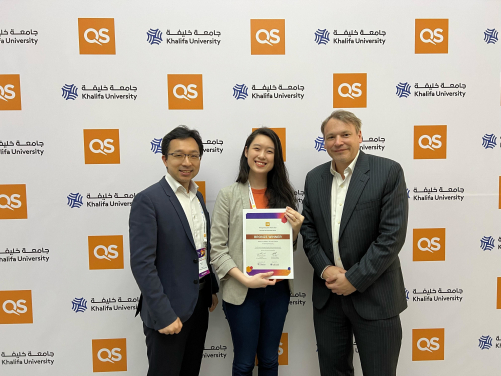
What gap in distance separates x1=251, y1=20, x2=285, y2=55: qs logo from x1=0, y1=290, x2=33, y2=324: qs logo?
8.68 feet

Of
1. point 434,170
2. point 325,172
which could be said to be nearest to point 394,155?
point 434,170

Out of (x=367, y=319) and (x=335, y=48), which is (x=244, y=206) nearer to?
(x=367, y=319)

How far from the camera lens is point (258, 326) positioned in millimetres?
1861

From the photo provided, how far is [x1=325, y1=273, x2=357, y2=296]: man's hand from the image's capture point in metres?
1.74

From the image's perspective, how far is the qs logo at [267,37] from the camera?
7.42 feet

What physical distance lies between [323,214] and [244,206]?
0.50m

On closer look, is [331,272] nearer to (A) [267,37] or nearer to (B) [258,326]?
(B) [258,326]

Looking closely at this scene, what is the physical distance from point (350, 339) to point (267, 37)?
2.25m

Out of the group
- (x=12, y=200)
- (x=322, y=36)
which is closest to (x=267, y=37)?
(x=322, y=36)

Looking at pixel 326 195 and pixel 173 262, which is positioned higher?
pixel 326 195

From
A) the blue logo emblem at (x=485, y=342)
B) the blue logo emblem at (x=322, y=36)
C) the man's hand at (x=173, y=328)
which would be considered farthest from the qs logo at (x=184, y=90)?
the blue logo emblem at (x=485, y=342)

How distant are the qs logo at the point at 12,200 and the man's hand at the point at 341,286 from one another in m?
2.36

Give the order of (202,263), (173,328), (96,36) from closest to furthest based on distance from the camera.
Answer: (173,328), (202,263), (96,36)

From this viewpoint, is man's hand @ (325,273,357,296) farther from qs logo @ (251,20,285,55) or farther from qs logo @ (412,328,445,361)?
qs logo @ (251,20,285,55)
